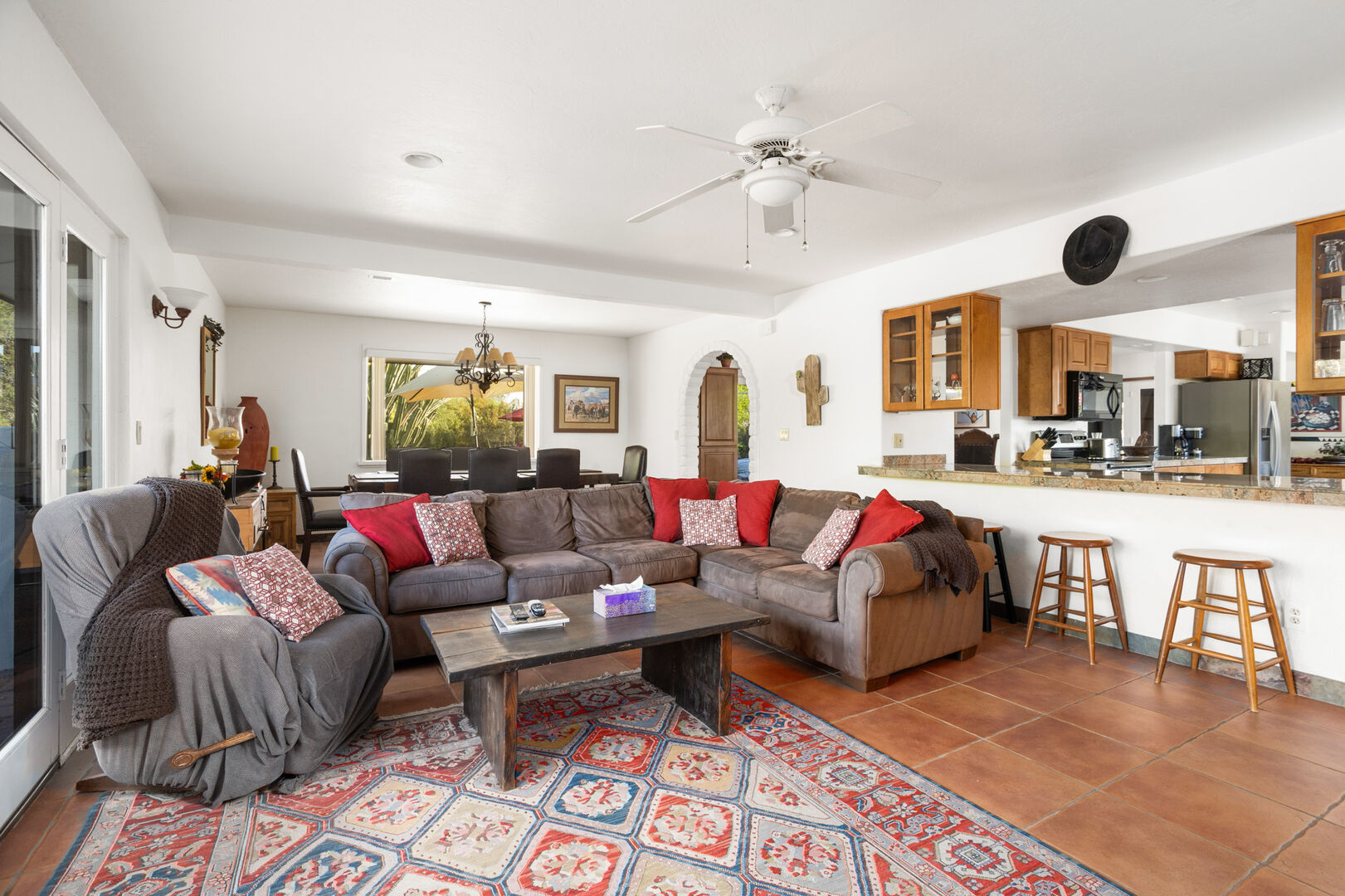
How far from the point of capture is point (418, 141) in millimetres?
2988

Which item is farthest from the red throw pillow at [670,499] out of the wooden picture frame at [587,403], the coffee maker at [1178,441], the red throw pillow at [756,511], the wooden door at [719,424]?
the coffee maker at [1178,441]

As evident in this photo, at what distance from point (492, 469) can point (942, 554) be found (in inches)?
140

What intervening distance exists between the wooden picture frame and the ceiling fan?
6.07m

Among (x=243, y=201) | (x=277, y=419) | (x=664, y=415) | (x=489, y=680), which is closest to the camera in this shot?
(x=489, y=680)

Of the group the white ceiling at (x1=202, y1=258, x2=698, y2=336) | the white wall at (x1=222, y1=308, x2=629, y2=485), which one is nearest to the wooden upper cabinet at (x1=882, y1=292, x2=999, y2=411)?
the white ceiling at (x1=202, y1=258, x2=698, y2=336)

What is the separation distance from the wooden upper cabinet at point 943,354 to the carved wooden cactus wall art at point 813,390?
643 mm

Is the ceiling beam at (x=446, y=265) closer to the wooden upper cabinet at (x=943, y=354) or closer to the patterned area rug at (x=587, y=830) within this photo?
the wooden upper cabinet at (x=943, y=354)

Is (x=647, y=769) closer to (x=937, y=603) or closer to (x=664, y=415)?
(x=937, y=603)

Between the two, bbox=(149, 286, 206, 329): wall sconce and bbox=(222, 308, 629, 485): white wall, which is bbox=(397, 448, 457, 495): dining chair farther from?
bbox=(222, 308, 629, 485): white wall

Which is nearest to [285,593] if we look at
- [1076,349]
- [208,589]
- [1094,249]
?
[208,589]

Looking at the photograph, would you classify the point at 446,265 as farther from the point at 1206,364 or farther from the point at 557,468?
the point at 1206,364

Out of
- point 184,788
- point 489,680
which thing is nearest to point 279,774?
point 184,788

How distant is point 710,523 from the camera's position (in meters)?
4.41

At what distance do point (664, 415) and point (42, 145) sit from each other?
6.40 m
